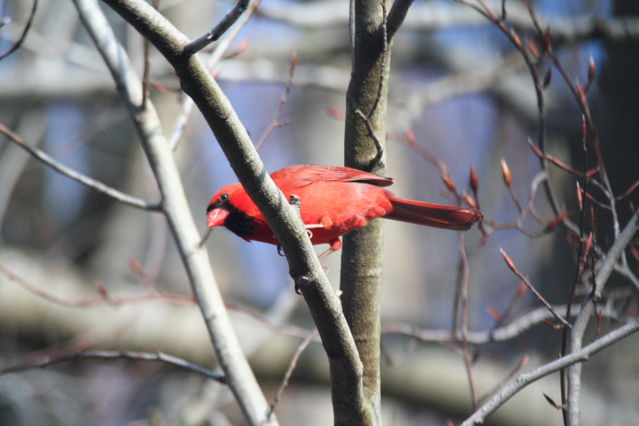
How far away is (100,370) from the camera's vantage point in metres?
7.95

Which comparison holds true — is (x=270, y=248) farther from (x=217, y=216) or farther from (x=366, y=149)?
(x=366, y=149)

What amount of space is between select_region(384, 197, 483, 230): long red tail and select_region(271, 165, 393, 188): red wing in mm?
310

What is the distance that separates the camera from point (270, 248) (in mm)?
9328

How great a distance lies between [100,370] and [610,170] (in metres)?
5.97

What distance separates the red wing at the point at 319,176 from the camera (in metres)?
2.57

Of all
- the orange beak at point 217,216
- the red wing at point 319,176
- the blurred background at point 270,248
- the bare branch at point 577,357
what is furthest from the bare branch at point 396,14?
the blurred background at point 270,248

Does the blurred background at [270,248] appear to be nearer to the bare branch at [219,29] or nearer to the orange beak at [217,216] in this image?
the orange beak at [217,216]

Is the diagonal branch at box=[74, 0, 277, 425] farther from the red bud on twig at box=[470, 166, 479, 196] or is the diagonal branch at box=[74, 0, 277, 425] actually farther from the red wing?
the red bud on twig at box=[470, 166, 479, 196]

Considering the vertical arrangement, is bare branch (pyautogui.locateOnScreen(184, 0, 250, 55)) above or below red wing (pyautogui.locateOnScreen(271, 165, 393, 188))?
above

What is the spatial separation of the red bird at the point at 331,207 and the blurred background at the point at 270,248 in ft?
1.75

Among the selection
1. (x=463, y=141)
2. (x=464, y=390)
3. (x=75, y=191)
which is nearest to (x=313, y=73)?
(x=463, y=141)

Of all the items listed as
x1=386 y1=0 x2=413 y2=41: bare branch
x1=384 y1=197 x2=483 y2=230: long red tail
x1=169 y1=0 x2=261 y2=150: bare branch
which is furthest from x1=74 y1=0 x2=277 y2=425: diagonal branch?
x1=386 y1=0 x2=413 y2=41: bare branch

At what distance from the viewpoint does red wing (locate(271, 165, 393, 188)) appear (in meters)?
2.57

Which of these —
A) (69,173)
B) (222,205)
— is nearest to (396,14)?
(222,205)
